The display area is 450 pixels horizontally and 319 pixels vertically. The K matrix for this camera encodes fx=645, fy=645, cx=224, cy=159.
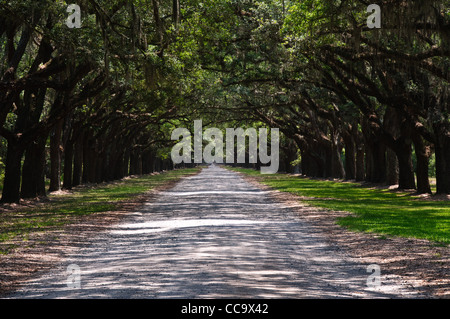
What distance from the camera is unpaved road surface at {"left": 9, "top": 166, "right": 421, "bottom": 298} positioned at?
7855 mm

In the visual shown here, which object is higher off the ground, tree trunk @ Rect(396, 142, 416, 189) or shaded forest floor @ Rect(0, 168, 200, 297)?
tree trunk @ Rect(396, 142, 416, 189)

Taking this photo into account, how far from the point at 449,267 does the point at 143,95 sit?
89.1ft

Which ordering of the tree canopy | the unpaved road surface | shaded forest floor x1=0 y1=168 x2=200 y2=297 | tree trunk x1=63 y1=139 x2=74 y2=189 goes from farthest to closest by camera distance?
tree trunk x1=63 y1=139 x2=74 y2=189
the tree canopy
shaded forest floor x1=0 y1=168 x2=200 y2=297
the unpaved road surface

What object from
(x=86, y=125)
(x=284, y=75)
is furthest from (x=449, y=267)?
(x=86, y=125)

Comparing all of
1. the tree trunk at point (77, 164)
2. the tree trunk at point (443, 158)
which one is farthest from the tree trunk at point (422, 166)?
the tree trunk at point (77, 164)

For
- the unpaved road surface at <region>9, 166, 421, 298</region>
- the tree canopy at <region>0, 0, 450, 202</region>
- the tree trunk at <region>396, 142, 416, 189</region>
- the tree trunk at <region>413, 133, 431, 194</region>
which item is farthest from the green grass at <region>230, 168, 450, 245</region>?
the tree canopy at <region>0, 0, 450, 202</region>

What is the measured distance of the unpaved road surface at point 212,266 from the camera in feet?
25.8

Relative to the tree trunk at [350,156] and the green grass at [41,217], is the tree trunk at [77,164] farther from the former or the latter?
the tree trunk at [350,156]

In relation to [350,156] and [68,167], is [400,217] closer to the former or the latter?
[68,167]

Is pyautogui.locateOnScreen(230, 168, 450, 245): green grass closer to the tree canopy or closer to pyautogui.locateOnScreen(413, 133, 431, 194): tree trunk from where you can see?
pyautogui.locateOnScreen(413, 133, 431, 194): tree trunk

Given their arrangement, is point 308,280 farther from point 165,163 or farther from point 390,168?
point 165,163

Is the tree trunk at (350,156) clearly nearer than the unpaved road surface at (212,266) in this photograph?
No

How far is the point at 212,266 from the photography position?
9680 mm

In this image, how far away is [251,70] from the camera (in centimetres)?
2750
